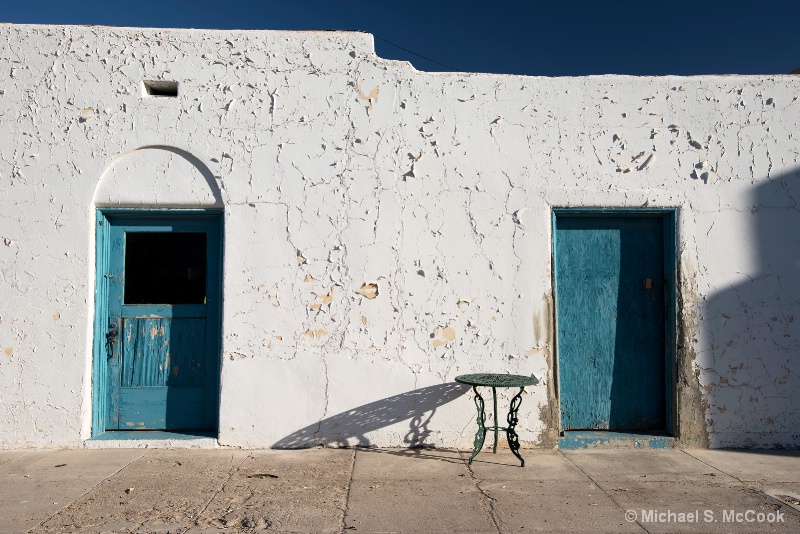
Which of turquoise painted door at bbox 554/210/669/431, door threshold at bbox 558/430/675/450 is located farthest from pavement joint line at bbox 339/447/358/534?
turquoise painted door at bbox 554/210/669/431

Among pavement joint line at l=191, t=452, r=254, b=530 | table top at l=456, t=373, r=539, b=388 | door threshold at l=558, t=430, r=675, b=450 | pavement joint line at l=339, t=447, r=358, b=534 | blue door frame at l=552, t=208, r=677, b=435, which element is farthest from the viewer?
blue door frame at l=552, t=208, r=677, b=435

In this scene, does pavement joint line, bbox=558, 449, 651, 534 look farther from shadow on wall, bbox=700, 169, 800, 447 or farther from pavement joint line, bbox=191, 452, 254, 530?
pavement joint line, bbox=191, 452, 254, 530

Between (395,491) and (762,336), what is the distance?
11.5ft

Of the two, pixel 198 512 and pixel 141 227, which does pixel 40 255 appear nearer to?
pixel 141 227

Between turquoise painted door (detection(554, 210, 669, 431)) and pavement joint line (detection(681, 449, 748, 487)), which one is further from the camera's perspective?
turquoise painted door (detection(554, 210, 669, 431))

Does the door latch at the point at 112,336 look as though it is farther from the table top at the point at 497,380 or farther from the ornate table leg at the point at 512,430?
the ornate table leg at the point at 512,430

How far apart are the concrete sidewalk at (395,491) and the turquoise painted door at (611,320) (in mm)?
411

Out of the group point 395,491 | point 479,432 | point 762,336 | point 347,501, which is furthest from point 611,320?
point 347,501

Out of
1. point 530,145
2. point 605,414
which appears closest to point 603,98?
point 530,145

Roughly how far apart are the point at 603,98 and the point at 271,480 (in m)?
4.18

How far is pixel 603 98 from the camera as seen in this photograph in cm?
566

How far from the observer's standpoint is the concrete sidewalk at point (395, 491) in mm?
3816

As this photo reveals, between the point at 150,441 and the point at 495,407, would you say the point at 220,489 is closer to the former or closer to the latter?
the point at 150,441

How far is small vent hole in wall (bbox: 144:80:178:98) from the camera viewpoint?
5543 millimetres
